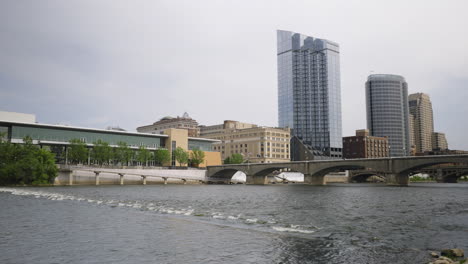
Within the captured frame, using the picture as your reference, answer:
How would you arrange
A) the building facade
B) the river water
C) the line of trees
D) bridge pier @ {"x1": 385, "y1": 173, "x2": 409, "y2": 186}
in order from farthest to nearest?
1. the line of trees
2. the building facade
3. bridge pier @ {"x1": 385, "y1": 173, "x2": 409, "y2": 186}
4. the river water

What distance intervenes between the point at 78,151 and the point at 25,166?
3650 centimetres

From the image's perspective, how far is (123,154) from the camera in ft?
505

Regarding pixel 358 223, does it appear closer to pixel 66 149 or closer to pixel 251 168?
pixel 251 168

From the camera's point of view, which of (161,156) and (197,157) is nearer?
(161,156)

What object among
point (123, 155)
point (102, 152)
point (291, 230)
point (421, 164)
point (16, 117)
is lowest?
point (291, 230)

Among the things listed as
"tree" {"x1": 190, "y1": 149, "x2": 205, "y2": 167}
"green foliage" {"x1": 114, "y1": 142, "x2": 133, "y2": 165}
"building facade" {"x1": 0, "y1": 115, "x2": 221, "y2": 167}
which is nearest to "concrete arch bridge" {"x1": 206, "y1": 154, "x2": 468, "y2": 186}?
"tree" {"x1": 190, "y1": 149, "x2": 205, "y2": 167}

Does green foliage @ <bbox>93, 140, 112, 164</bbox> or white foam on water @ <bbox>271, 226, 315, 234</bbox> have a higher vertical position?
green foliage @ <bbox>93, 140, 112, 164</bbox>

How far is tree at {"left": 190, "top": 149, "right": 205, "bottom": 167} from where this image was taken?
182m

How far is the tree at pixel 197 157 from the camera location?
595 ft

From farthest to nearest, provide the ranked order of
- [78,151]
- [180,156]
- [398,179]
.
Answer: [180,156] → [78,151] → [398,179]

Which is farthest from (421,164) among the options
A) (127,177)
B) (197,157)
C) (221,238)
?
(197,157)

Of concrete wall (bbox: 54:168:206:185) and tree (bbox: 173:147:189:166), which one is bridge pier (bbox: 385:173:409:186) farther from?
tree (bbox: 173:147:189:166)

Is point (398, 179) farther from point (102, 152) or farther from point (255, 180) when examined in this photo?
point (102, 152)

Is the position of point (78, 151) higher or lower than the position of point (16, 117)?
lower
